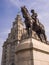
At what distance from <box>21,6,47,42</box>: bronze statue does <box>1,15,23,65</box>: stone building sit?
1645 inches

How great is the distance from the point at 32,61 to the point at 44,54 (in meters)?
1.18

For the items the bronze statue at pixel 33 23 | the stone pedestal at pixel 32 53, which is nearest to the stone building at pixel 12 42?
the bronze statue at pixel 33 23

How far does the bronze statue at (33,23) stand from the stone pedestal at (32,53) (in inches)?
49.4

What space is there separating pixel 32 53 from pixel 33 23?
8.39 ft

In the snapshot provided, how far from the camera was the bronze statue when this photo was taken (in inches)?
400

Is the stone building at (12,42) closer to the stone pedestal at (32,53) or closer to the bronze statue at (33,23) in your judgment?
the bronze statue at (33,23)

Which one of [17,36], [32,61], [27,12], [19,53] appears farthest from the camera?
[17,36]

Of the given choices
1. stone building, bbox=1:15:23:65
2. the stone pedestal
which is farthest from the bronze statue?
stone building, bbox=1:15:23:65

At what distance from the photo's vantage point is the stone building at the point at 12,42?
53719 mm

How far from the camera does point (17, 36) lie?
53.2m

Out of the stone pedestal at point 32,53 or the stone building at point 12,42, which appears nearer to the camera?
the stone pedestal at point 32,53

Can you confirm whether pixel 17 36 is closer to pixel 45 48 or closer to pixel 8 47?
pixel 8 47

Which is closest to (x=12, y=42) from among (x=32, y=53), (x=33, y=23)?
(x=33, y=23)

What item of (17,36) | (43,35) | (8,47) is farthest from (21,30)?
(43,35)
